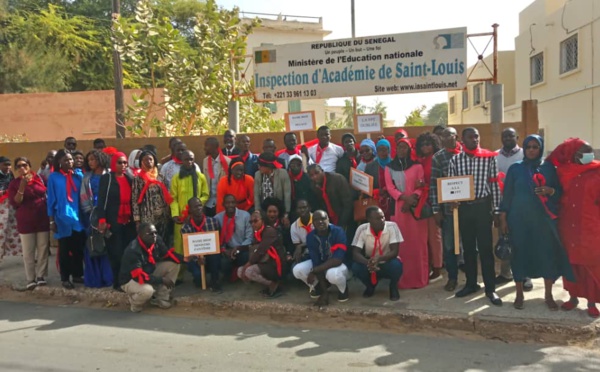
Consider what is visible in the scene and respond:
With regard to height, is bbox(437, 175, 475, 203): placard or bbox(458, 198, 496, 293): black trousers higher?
bbox(437, 175, 475, 203): placard

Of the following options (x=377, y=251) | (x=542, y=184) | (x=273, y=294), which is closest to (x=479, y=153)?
(x=542, y=184)

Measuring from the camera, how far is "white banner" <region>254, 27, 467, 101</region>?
24.5 feet

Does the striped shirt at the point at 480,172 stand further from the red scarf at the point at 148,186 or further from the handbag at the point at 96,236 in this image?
the handbag at the point at 96,236

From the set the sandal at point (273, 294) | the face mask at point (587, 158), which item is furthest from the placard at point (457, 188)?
the sandal at point (273, 294)

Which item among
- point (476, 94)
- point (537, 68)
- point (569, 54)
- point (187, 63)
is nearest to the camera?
point (187, 63)

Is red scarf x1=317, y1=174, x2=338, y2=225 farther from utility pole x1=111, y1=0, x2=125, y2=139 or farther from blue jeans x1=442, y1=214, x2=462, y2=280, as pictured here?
utility pole x1=111, y1=0, x2=125, y2=139

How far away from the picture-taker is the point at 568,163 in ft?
15.9

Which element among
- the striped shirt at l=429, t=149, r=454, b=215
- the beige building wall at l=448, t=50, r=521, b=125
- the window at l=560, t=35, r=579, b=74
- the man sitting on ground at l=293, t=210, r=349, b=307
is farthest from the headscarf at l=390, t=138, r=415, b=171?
the beige building wall at l=448, t=50, r=521, b=125

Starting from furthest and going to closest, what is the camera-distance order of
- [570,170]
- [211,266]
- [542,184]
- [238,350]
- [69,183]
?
[69,183]
[211,266]
[542,184]
[570,170]
[238,350]

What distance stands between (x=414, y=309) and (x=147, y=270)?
3037 mm

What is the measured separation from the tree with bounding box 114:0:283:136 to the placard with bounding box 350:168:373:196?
4935 millimetres

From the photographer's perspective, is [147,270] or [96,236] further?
[96,236]

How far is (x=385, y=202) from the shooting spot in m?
6.16

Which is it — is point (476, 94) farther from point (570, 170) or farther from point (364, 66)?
point (570, 170)
